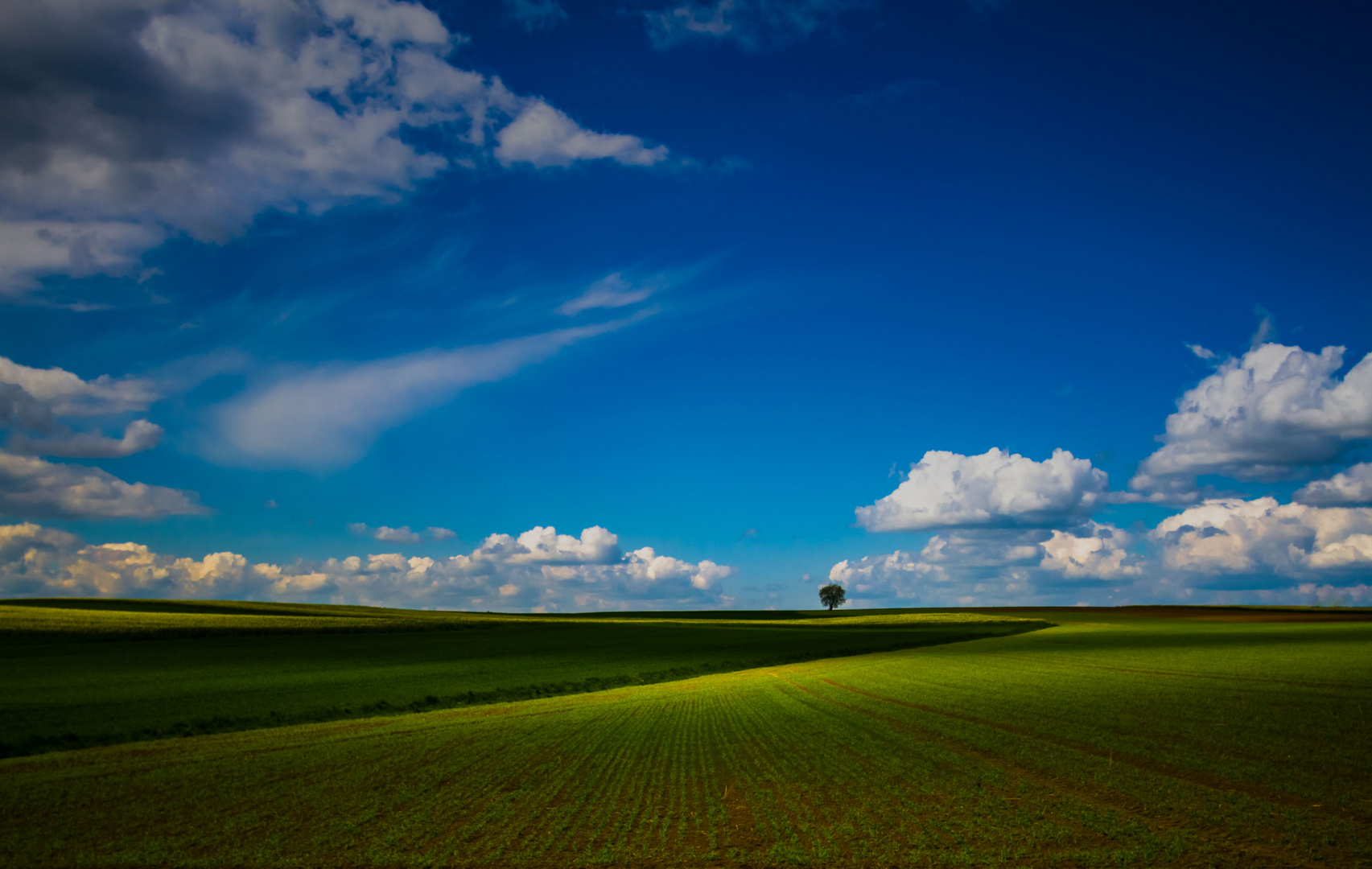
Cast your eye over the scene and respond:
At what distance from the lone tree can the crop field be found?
13099 cm

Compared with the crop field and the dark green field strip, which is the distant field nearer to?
the dark green field strip

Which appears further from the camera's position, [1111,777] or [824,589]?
[824,589]

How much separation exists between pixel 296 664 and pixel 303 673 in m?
3.91

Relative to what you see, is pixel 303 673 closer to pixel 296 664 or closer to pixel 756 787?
pixel 296 664

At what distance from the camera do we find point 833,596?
152625mm

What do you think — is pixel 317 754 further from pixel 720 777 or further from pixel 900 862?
pixel 900 862

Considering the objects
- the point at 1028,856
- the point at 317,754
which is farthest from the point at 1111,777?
the point at 317,754

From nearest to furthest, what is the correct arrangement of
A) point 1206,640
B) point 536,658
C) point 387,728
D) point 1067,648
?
point 387,728 < point 536,658 < point 1067,648 < point 1206,640

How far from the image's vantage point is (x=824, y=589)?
154375 millimetres

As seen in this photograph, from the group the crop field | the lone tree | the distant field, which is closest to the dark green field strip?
the distant field

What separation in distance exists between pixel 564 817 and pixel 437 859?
212 cm

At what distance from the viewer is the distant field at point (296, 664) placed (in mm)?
22891

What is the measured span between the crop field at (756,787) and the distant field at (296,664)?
12.2 ft

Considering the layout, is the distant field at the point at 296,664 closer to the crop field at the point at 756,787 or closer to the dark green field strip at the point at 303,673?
the dark green field strip at the point at 303,673
